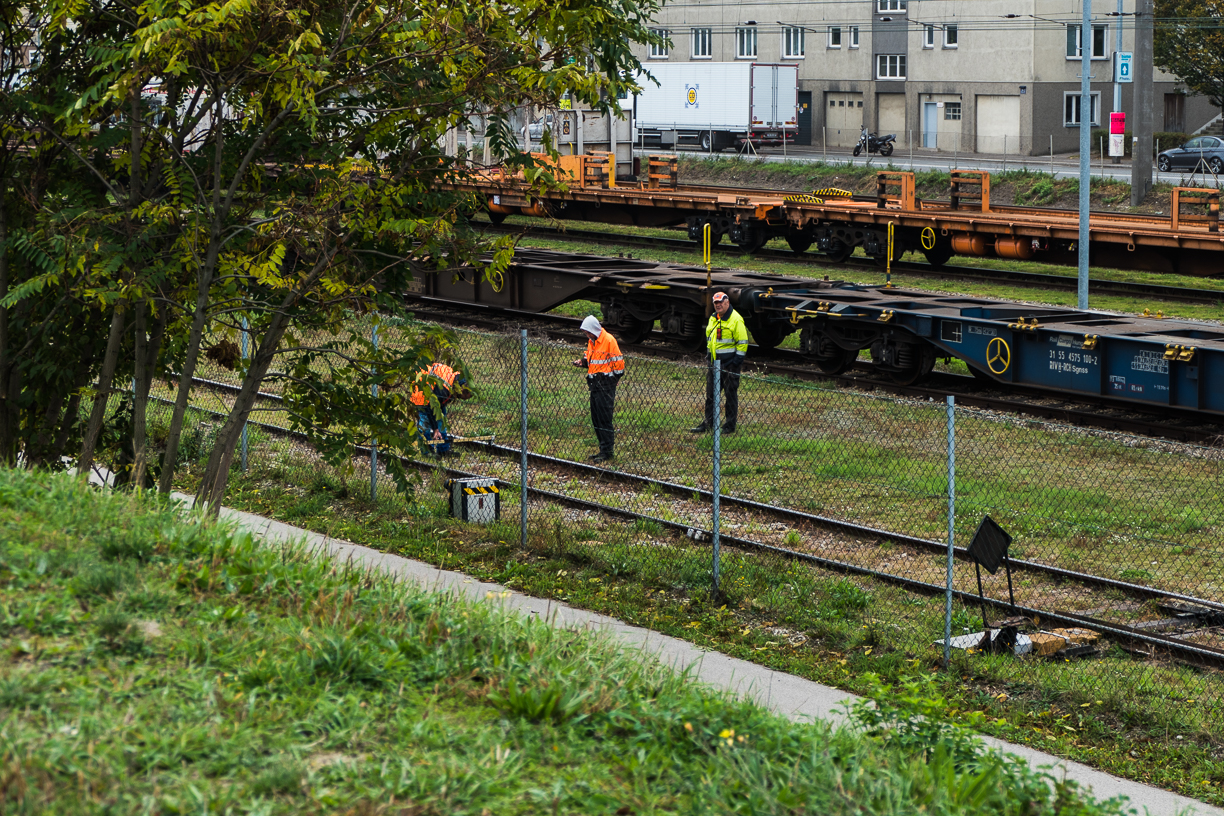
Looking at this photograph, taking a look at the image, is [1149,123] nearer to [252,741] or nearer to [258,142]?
[258,142]

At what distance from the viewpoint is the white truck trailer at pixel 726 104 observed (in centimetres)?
6366

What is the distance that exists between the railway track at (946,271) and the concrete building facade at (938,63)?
27661mm

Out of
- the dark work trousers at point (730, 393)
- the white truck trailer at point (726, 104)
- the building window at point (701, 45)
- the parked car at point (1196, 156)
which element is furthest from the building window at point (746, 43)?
the dark work trousers at point (730, 393)

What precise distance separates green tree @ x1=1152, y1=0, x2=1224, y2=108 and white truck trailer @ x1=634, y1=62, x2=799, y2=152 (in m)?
16.1

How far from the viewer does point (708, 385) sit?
16.9 m

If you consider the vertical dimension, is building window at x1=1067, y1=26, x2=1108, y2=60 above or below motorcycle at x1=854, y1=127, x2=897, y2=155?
above

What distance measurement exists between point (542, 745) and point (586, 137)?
41.2m

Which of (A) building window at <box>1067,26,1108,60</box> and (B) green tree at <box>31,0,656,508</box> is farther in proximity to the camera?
(A) building window at <box>1067,26,1108,60</box>

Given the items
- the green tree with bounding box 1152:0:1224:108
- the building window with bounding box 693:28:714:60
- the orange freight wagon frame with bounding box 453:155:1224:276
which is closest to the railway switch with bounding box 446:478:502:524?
the orange freight wagon frame with bounding box 453:155:1224:276

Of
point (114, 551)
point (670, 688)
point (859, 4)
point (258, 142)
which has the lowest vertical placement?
point (670, 688)

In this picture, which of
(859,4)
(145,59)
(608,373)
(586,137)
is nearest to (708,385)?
(608,373)

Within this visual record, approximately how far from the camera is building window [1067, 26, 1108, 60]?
63031 mm

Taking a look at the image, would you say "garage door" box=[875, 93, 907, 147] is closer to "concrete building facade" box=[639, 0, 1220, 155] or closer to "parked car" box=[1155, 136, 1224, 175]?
"concrete building facade" box=[639, 0, 1220, 155]

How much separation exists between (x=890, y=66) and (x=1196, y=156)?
71.2ft
